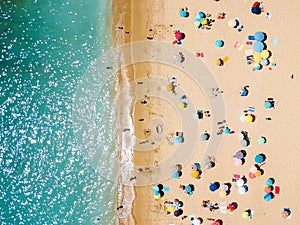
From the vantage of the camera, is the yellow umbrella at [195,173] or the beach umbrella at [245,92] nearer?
the beach umbrella at [245,92]

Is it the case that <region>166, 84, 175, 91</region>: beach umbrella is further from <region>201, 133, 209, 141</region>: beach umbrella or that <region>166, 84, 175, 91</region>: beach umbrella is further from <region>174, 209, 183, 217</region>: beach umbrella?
<region>174, 209, 183, 217</region>: beach umbrella

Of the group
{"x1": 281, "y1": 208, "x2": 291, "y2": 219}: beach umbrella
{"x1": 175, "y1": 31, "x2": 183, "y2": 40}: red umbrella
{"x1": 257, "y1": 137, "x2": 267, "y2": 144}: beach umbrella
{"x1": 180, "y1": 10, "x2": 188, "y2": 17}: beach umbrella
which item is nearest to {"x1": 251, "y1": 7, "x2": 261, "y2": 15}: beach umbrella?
{"x1": 180, "y1": 10, "x2": 188, "y2": 17}: beach umbrella

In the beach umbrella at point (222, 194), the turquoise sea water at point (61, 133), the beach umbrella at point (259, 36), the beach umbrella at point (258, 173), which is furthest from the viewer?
the turquoise sea water at point (61, 133)

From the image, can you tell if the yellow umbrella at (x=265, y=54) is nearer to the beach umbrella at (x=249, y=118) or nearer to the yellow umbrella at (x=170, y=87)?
the beach umbrella at (x=249, y=118)

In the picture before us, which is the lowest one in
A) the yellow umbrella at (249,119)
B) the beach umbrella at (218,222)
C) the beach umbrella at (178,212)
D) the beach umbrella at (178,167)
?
the beach umbrella at (218,222)

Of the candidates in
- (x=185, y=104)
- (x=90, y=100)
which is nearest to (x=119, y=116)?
(x=90, y=100)

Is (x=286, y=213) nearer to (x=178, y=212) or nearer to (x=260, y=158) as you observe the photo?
(x=260, y=158)

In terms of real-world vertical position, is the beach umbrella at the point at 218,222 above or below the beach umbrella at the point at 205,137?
below

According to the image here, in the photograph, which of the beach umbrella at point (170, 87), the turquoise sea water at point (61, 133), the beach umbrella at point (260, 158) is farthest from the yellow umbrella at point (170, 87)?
the beach umbrella at point (260, 158)
